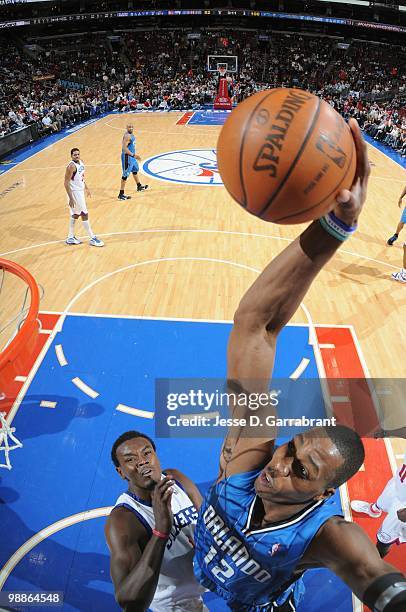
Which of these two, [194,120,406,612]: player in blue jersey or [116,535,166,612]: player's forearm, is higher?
[194,120,406,612]: player in blue jersey

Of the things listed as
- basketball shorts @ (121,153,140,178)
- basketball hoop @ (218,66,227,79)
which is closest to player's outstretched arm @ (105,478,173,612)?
basketball shorts @ (121,153,140,178)

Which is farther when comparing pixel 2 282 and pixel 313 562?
pixel 2 282

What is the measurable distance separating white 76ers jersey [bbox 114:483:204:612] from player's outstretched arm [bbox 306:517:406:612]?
3.56 feet

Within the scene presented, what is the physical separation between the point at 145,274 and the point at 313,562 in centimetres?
598

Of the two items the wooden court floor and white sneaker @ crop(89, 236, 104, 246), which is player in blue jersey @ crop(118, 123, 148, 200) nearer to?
the wooden court floor

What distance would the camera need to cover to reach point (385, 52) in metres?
30.4

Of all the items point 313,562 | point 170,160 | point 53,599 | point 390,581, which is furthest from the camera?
point 170,160

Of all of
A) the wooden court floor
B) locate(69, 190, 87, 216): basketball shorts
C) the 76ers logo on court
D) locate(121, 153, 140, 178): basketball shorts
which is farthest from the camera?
the 76ers logo on court

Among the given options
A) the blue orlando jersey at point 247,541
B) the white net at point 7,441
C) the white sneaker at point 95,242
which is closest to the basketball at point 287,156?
the blue orlando jersey at point 247,541

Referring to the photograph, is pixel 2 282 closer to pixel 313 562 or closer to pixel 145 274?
pixel 145 274

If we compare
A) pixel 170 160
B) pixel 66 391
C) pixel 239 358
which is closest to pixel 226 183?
pixel 239 358

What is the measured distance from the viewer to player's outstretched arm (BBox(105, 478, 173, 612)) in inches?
80.8

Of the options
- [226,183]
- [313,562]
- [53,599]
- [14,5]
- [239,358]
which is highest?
[14,5]

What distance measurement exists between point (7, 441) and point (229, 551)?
3217 millimetres
